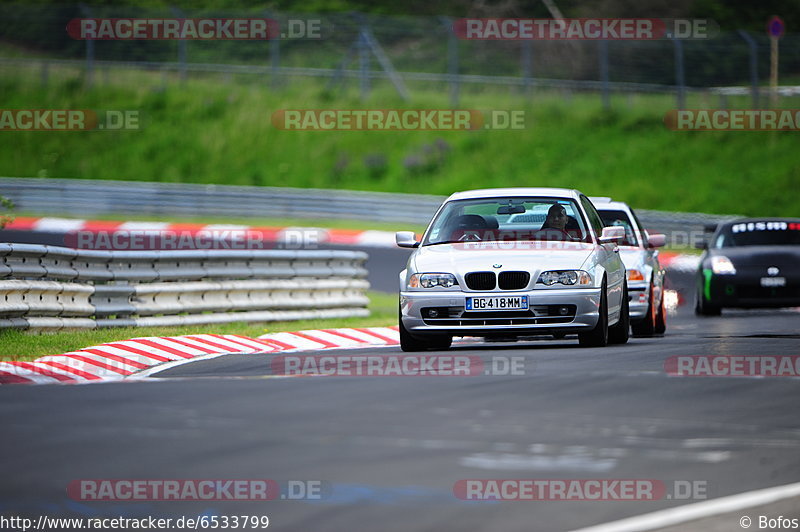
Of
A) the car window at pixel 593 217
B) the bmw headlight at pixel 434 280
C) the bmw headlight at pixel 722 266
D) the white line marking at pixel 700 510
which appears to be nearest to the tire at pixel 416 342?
the bmw headlight at pixel 434 280

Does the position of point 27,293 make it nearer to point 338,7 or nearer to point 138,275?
point 138,275

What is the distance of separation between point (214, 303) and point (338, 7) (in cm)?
4182

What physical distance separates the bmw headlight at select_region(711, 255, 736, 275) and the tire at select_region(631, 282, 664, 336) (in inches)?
159

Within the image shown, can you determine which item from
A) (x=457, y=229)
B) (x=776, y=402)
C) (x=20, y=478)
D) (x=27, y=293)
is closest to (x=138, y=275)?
(x=27, y=293)

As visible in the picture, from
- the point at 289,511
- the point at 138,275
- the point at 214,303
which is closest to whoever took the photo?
the point at 289,511

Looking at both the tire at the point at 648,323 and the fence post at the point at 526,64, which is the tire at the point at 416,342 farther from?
the fence post at the point at 526,64

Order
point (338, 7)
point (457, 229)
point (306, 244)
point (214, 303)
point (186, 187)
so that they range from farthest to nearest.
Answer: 1. point (338, 7)
2. point (186, 187)
3. point (306, 244)
4. point (214, 303)
5. point (457, 229)

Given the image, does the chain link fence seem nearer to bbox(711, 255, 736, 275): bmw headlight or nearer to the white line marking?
bbox(711, 255, 736, 275): bmw headlight

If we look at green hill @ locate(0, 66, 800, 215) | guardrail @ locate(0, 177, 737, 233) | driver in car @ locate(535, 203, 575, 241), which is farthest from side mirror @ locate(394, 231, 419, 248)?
green hill @ locate(0, 66, 800, 215)

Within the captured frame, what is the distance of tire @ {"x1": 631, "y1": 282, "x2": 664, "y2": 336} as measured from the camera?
53.2ft

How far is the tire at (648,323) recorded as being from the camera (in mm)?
16219

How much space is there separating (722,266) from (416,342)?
7.97 m

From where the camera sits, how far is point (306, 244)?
106ft

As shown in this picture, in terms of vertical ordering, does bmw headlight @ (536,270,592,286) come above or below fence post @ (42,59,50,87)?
below
